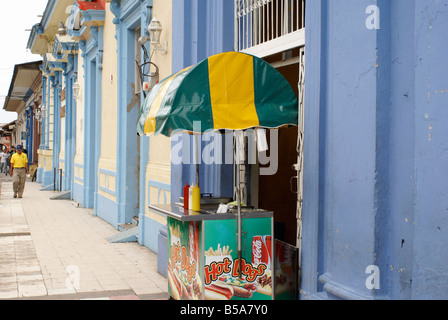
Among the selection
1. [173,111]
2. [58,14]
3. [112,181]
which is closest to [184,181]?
[173,111]

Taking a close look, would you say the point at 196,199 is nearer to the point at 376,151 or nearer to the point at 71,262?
the point at 376,151

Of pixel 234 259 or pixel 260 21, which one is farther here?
pixel 260 21

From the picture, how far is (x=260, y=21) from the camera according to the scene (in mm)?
5988

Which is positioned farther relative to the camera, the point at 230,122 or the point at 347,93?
the point at 230,122

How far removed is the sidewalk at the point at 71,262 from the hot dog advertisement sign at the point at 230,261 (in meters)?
1.60

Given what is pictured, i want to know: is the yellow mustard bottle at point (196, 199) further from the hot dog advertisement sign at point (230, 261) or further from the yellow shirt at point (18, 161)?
the yellow shirt at point (18, 161)

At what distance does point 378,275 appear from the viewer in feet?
12.7

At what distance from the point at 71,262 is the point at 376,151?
5640mm

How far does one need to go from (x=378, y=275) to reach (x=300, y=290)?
1.09 meters

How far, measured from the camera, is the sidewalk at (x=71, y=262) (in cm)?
634

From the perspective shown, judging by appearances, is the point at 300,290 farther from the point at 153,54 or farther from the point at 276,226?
the point at 153,54
